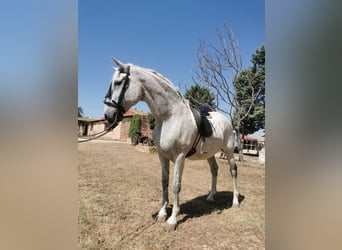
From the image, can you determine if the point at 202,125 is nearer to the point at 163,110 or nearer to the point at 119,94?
the point at 163,110

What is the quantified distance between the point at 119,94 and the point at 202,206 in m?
2.09

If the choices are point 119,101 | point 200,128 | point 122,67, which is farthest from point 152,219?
point 122,67

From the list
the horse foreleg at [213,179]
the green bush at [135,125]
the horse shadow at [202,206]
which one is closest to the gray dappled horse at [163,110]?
the horse shadow at [202,206]

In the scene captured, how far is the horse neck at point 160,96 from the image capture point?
2174 millimetres

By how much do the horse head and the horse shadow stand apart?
1423mm

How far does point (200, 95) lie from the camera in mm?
10406

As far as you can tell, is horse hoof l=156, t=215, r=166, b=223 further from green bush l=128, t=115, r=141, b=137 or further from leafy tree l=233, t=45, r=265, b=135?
green bush l=128, t=115, r=141, b=137

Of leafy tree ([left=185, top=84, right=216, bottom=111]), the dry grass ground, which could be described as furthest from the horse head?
leafy tree ([left=185, top=84, right=216, bottom=111])

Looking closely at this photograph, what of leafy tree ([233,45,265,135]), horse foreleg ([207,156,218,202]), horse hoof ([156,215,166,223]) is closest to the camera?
horse hoof ([156,215,166,223])

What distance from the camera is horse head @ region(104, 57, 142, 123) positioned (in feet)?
6.58
